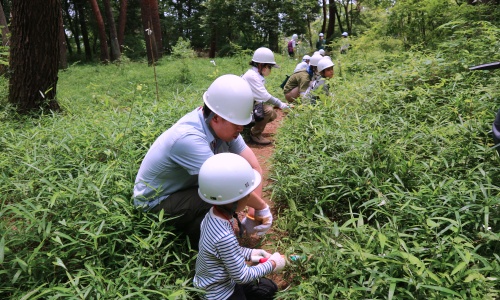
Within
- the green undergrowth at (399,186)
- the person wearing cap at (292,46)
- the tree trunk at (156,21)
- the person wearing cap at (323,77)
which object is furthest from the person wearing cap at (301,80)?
the person wearing cap at (292,46)

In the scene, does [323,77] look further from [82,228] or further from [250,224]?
[82,228]

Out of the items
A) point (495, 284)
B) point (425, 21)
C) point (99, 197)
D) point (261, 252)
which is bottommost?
point (261, 252)

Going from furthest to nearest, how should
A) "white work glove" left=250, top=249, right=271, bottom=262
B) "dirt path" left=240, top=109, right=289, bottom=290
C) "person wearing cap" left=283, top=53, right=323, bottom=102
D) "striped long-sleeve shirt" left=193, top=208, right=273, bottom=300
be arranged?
"person wearing cap" left=283, top=53, right=323, bottom=102 → "dirt path" left=240, top=109, right=289, bottom=290 → "white work glove" left=250, top=249, right=271, bottom=262 → "striped long-sleeve shirt" left=193, top=208, right=273, bottom=300

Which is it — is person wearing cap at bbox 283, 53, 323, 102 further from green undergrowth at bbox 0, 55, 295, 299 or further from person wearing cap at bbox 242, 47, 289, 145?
green undergrowth at bbox 0, 55, 295, 299

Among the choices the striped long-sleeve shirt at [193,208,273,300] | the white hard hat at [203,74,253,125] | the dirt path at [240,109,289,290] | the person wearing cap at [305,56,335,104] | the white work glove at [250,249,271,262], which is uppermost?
the white hard hat at [203,74,253,125]

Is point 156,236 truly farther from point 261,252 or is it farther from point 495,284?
point 495,284

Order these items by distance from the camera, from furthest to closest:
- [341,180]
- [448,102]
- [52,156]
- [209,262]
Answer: [448,102]
[52,156]
[341,180]
[209,262]

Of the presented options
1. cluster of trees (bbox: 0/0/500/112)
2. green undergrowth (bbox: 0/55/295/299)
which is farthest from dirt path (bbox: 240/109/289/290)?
cluster of trees (bbox: 0/0/500/112)

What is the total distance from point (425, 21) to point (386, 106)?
3.25 metres

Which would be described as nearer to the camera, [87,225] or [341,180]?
[87,225]

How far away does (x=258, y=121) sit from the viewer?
4625mm

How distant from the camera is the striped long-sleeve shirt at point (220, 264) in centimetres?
174

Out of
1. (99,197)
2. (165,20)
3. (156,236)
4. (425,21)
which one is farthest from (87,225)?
(165,20)

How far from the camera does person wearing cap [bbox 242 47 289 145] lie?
4434mm
